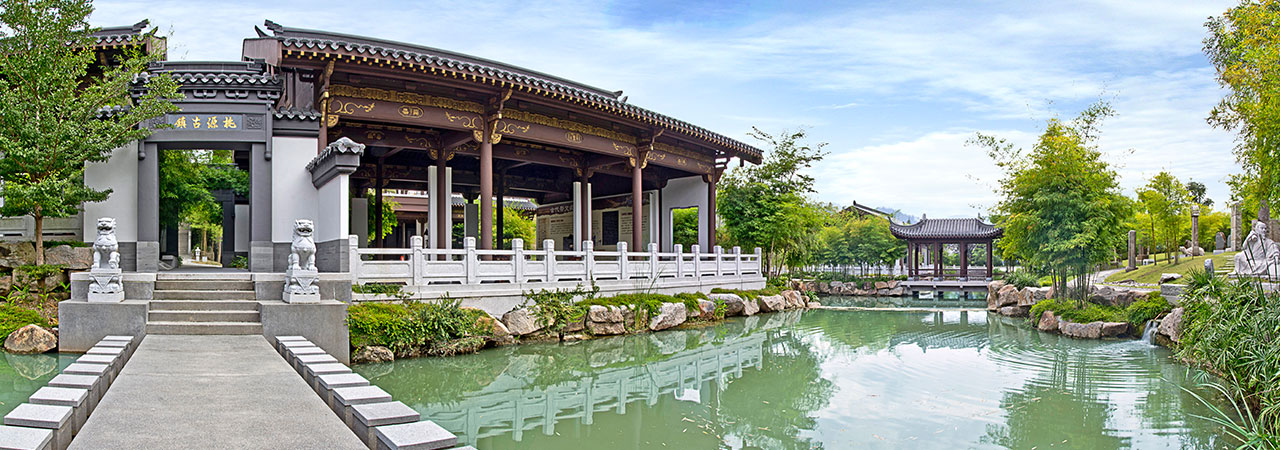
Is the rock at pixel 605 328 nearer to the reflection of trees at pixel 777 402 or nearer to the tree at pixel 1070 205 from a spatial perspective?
the reflection of trees at pixel 777 402

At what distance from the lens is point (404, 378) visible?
23.2 ft

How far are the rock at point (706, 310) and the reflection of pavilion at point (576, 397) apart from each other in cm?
374

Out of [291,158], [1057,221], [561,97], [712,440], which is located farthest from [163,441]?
[1057,221]

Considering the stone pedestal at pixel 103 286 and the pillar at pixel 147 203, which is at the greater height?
the pillar at pixel 147 203

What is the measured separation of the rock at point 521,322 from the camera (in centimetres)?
959

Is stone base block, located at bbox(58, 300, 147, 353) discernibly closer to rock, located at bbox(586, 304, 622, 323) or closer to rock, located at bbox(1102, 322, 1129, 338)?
rock, located at bbox(586, 304, 622, 323)

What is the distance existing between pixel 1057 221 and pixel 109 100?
1511 centimetres

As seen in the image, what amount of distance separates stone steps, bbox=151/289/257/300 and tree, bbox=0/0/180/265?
6.00 feet

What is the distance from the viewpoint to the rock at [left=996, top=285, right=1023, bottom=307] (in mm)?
17712

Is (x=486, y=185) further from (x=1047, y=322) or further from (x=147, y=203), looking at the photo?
(x=1047, y=322)

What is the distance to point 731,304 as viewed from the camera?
1427 cm

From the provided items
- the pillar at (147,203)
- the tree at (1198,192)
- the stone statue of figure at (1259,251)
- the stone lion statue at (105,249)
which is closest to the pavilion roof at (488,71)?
the pillar at (147,203)

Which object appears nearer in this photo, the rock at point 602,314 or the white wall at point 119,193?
the white wall at point 119,193

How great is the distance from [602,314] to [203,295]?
493 centimetres
